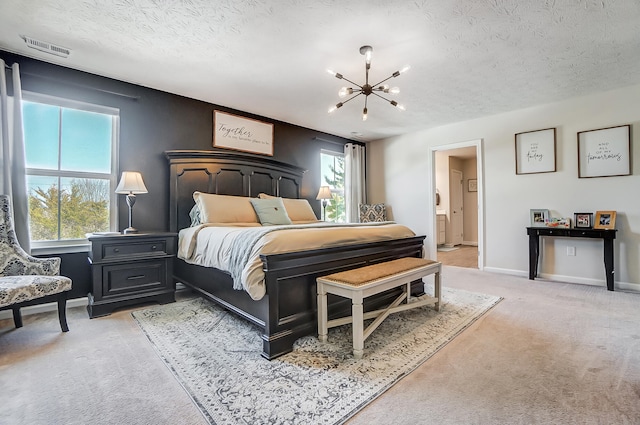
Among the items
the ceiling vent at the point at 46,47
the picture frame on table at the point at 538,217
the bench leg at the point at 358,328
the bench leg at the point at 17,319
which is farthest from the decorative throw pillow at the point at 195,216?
the picture frame on table at the point at 538,217

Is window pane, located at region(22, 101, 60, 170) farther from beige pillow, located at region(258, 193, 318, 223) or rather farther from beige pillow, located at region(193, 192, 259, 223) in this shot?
beige pillow, located at region(258, 193, 318, 223)

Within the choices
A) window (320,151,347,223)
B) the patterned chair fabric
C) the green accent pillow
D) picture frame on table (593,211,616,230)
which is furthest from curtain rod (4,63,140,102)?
picture frame on table (593,211,616,230)

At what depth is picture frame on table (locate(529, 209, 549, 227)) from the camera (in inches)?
163

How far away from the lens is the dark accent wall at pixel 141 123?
2.95 m

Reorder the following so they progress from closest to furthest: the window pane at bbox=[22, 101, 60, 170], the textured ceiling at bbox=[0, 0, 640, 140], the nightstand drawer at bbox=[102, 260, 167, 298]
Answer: the textured ceiling at bbox=[0, 0, 640, 140] < the nightstand drawer at bbox=[102, 260, 167, 298] < the window pane at bbox=[22, 101, 60, 170]

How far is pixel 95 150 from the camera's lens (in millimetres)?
3240

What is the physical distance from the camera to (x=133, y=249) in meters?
2.91

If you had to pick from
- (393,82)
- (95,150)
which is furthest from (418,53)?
(95,150)

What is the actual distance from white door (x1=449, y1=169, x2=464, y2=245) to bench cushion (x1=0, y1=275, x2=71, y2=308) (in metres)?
7.79

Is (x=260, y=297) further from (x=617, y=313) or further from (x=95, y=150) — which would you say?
(x=617, y=313)

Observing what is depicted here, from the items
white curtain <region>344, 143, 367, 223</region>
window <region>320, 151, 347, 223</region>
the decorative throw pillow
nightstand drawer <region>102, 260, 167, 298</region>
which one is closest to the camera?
nightstand drawer <region>102, 260, 167, 298</region>

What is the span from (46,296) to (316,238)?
201 cm

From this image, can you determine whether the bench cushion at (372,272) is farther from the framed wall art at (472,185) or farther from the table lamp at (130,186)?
the framed wall art at (472,185)

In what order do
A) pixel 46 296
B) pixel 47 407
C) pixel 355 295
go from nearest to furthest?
1. pixel 47 407
2. pixel 355 295
3. pixel 46 296
